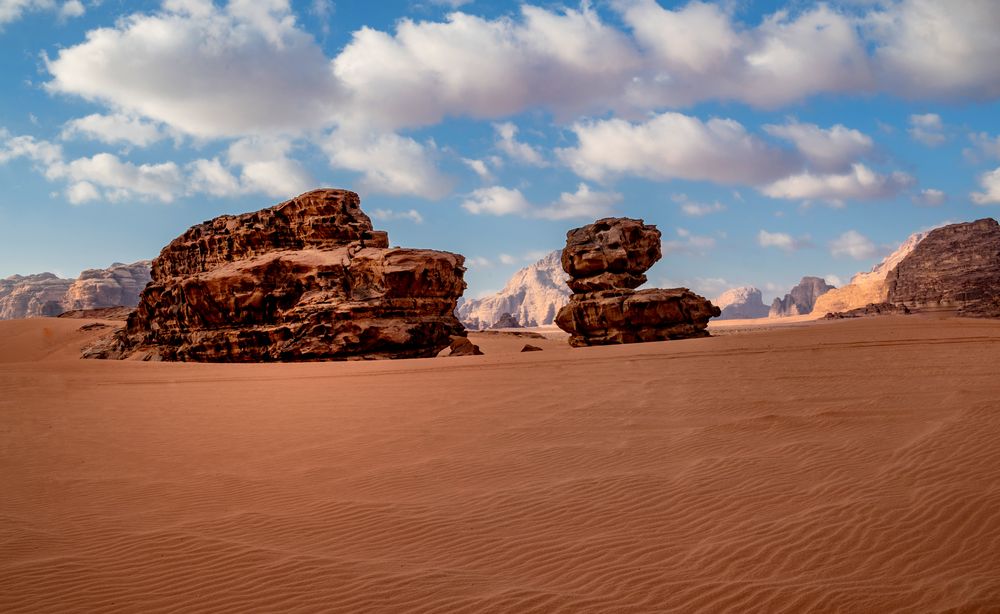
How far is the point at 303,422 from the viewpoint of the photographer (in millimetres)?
9648

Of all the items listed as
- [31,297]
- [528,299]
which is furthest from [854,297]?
[31,297]

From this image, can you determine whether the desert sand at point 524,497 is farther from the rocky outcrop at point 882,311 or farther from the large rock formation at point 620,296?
the rocky outcrop at point 882,311

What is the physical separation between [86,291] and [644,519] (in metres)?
84.0

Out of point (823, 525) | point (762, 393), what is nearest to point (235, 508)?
point (823, 525)

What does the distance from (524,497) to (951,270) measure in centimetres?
5805

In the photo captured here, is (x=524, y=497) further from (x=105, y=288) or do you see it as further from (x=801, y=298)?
(x=801, y=298)

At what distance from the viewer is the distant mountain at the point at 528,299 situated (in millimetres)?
159875

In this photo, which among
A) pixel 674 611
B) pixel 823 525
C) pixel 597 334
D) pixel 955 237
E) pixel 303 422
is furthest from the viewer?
pixel 955 237

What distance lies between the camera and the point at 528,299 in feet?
555

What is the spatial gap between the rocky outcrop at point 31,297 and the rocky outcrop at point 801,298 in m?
130

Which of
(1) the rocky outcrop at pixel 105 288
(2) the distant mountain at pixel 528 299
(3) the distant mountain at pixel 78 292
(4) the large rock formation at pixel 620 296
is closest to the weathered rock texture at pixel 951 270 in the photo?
(4) the large rock formation at pixel 620 296

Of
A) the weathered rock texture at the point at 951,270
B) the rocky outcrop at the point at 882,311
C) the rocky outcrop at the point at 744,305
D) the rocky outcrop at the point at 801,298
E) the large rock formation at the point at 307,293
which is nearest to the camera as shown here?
the large rock formation at the point at 307,293

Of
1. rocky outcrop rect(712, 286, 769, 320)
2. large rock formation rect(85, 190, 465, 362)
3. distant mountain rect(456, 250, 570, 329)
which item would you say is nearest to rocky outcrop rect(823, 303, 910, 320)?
large rock formation rect(85, 190, 465, 362)

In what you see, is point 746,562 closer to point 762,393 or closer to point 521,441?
point 521,441
